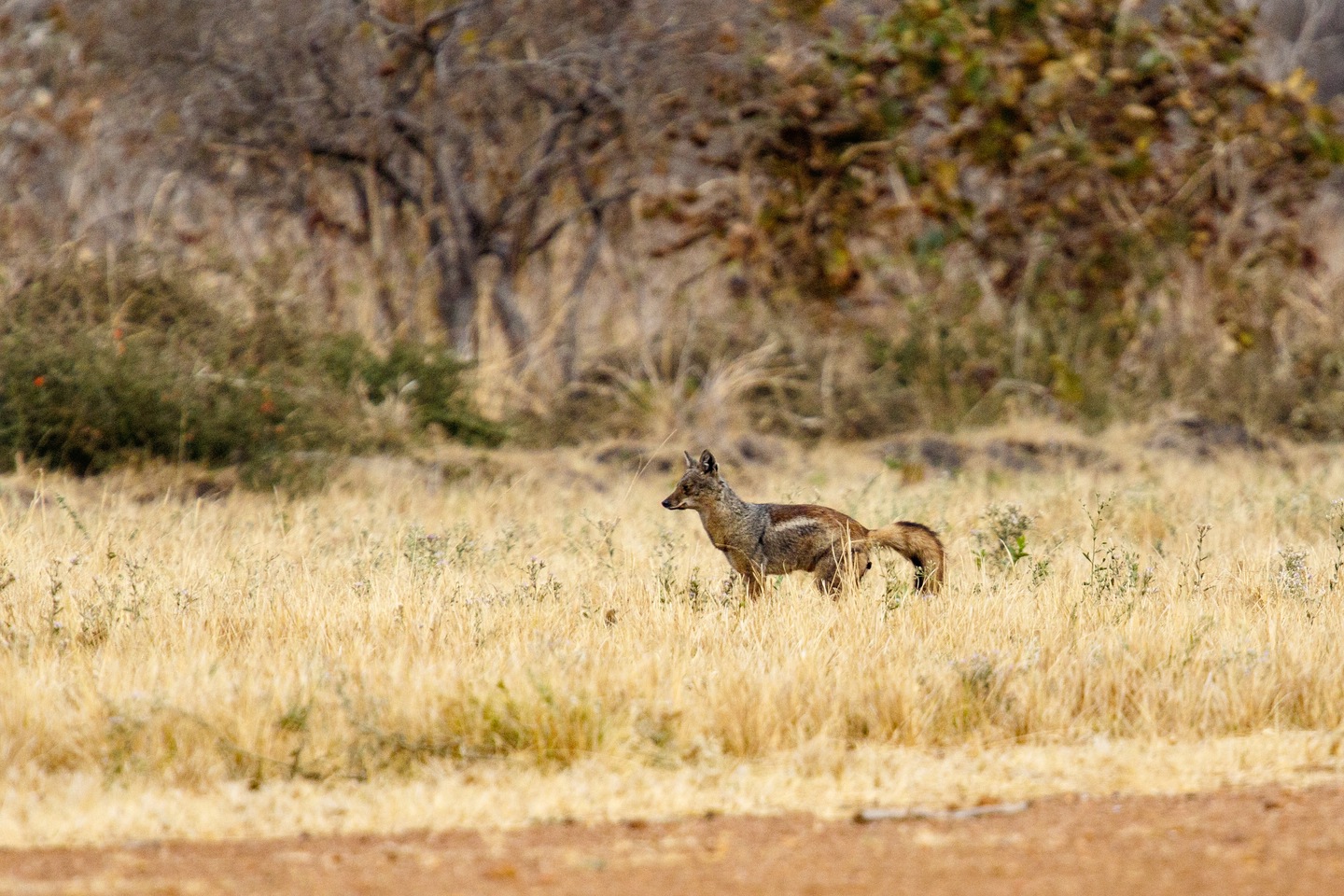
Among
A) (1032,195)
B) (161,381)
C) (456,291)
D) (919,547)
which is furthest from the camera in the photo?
(1032,195)

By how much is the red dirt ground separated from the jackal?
2.63 meters

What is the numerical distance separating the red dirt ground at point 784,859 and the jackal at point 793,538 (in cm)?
263

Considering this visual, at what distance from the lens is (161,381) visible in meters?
11.6

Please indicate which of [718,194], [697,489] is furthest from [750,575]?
[718,194]

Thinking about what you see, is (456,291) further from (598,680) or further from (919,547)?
(598,680)

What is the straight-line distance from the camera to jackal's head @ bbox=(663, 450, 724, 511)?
7969mm

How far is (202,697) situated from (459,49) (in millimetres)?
10957

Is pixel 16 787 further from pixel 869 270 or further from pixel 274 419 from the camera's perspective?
pixel 869 270

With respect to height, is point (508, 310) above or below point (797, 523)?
above

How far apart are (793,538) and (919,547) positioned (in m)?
0.58

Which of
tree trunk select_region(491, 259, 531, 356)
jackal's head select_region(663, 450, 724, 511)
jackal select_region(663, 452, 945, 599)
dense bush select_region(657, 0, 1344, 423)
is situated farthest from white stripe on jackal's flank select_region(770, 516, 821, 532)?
tree trunk select_region(491, 259, 531, 356)

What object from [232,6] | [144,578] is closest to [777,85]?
[232,6]

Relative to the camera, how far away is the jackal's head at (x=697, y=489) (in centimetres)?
797

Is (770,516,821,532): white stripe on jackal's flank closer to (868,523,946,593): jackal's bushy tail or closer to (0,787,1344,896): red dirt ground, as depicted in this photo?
(868,523,946,593): jackal's bushy tail
